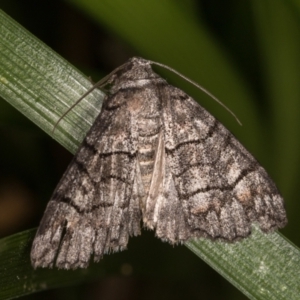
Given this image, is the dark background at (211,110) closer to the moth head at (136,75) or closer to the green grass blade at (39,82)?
the moth head at (136,75)

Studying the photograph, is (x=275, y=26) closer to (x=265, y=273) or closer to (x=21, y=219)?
(x=265, y=273)

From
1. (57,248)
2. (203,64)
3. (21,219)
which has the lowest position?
(21,219)

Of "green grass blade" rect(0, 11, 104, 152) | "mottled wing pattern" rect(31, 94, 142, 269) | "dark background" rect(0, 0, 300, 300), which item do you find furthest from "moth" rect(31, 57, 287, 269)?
"dark background" rect(0, 0, 300, 300)

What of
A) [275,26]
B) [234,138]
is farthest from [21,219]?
[275,26]

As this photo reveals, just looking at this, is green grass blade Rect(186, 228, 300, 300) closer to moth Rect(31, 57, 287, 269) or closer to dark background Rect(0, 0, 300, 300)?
moth Rect(31, 57, 287, 269)

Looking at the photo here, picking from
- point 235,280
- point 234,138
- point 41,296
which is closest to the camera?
point 235,280

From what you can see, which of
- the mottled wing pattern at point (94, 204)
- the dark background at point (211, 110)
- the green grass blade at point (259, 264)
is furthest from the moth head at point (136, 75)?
the green grass blade at point (259, 264)

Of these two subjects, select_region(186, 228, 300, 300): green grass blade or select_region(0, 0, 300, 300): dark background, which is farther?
select_region(0, 0, 300, 300): dark background

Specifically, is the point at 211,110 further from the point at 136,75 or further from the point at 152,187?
the point at 152,187

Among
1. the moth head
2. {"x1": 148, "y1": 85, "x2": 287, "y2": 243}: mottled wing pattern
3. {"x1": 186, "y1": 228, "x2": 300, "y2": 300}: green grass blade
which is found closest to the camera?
→ {"x1": 186, "y1": 228, "x2": 300, "y2": 300}: green grass blade
